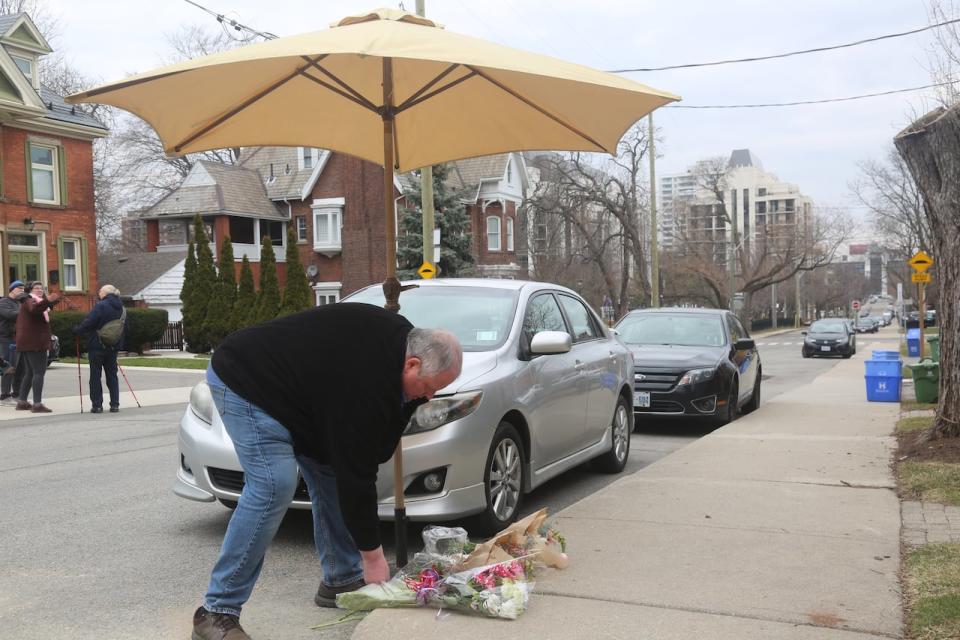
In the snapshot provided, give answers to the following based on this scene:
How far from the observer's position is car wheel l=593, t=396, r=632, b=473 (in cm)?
830

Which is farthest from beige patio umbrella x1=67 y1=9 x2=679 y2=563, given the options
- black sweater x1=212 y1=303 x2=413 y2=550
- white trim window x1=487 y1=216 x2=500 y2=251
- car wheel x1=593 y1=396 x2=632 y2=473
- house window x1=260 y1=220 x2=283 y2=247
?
white trim window x1=487 y1=216 x2=500 y2=251

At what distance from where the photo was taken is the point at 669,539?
554cm

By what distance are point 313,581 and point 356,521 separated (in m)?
1.79

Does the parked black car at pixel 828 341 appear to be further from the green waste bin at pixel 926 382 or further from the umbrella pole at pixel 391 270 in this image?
the umbrella pole at pixel 391 270

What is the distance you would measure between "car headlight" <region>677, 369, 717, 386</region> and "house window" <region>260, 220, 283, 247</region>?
1401 inches

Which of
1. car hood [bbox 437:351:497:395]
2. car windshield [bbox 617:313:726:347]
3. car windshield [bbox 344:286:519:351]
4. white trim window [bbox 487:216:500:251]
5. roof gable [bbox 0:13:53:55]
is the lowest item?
car windshield [bbox 617:313:726:347]

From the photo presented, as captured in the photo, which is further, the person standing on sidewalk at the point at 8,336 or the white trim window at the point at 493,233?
the white trim window at the point at 493,233

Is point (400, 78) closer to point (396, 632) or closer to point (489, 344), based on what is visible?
point (489, 344)

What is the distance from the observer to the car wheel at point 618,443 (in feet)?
27.2

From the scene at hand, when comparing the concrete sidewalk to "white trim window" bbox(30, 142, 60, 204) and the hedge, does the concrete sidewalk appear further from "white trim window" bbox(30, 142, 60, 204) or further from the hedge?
"white trim window" bbox(30, 142, 60, 204)

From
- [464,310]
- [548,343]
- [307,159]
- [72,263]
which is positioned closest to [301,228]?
[307,159]

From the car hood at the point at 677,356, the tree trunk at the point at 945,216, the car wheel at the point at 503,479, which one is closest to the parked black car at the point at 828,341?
the car hood at the point at 677,356

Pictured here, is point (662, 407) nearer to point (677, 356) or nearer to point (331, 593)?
point (677, 356)

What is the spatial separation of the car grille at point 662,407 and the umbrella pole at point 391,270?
262 inches
